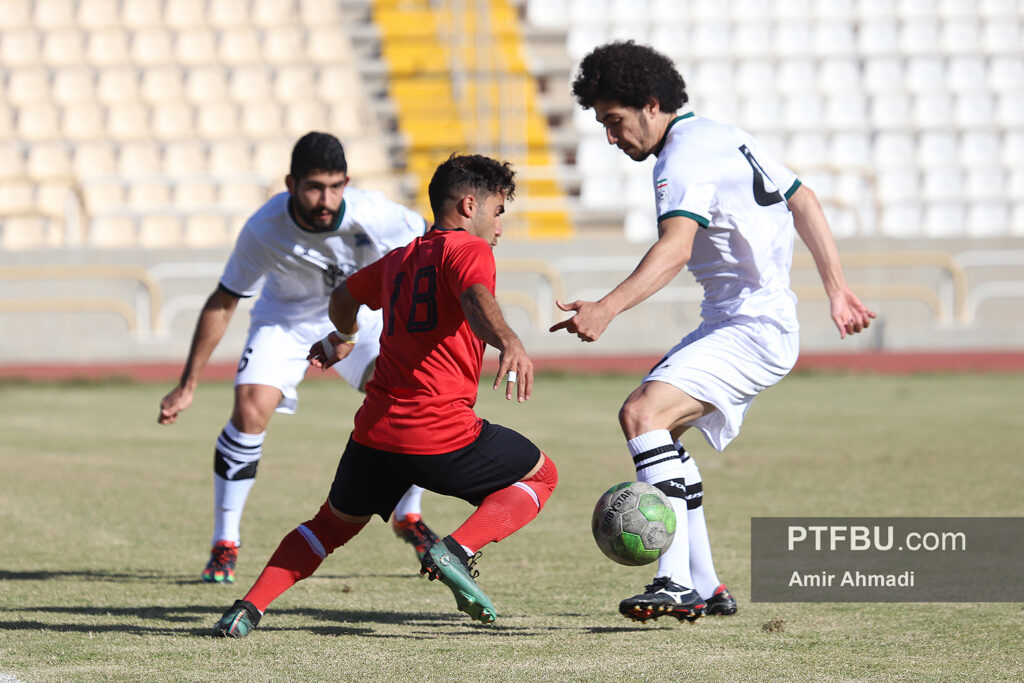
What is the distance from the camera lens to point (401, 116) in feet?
71.6

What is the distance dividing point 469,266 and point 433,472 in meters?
0.71

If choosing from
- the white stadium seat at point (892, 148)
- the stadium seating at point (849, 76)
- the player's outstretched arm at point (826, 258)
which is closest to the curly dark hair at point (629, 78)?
the player's outstretched arm at point (826, 258)

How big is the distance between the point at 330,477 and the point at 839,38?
16.1 m

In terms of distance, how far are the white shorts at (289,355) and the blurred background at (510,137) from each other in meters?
11.2

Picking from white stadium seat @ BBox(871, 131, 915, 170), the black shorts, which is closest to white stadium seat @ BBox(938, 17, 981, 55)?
white stadium seat @ BBox(871, 131, 915, 170)

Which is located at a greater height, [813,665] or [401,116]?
[401,116]

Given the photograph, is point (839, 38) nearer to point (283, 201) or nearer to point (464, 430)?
point (283, 201)

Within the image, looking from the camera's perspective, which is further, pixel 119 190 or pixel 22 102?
pixel 22 102

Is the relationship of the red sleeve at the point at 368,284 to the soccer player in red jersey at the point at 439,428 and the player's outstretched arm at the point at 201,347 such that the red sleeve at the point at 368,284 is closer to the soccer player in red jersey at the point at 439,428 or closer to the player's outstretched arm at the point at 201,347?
the soccer player in red jersey at the point at 439,428

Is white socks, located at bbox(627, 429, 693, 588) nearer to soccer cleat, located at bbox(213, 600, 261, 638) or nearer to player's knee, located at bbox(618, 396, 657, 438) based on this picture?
player's knee, located at bbox(618, 396, 657, 438)

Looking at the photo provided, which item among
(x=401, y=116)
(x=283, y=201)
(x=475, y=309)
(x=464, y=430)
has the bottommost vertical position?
(x=464, y=430)

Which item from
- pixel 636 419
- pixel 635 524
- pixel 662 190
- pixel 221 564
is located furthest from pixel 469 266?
pixel 221 564

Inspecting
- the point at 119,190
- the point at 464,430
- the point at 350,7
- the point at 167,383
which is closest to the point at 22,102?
the point at 119,190

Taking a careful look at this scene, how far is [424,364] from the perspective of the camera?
4.39m
